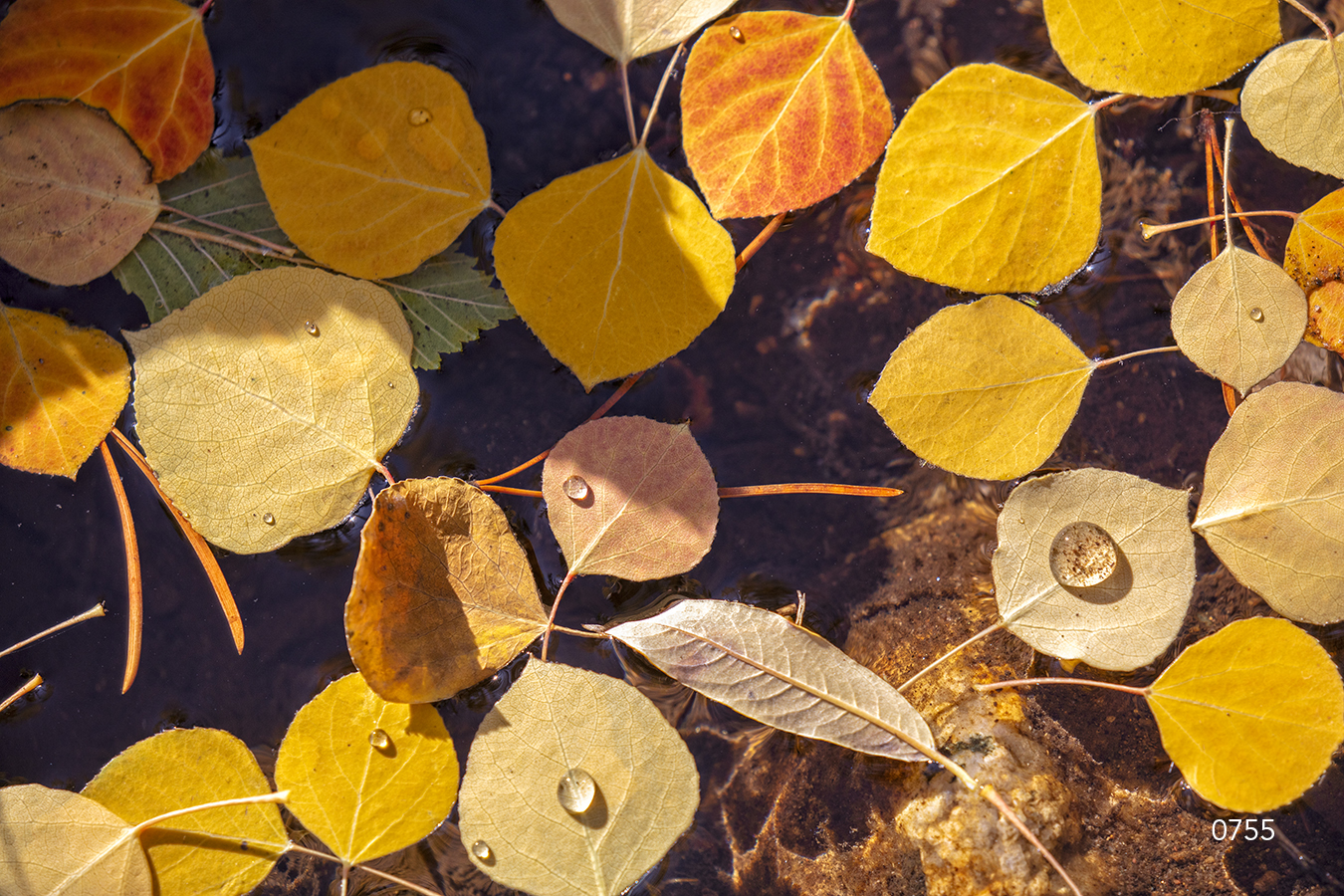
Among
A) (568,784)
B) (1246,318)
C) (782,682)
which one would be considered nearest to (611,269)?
(782,682)

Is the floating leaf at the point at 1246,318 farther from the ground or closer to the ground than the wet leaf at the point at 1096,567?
farther from the ground

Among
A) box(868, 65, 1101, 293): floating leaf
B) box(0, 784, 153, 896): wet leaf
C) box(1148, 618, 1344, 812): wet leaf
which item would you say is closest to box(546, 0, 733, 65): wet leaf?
box(868, 65, 1101, 293): floating leaf

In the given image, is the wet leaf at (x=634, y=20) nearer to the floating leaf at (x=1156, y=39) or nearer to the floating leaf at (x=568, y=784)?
the floating leaf at (x=1156, y=39)

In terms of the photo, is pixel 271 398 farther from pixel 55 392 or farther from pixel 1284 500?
pixel 1284 500

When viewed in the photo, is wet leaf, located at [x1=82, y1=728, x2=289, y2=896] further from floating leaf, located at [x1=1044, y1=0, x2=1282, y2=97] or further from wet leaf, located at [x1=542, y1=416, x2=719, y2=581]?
floating leaf, located at [x1=1044, y1=0, x2=1282, y2=97]

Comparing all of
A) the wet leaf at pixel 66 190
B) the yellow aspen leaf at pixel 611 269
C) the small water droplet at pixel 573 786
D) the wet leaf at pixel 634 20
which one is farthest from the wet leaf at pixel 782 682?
the wet leaf at pixel 66 190

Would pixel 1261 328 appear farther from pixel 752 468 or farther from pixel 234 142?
pixel 234 142
